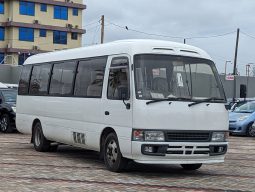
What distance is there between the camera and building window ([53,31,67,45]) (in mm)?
75188

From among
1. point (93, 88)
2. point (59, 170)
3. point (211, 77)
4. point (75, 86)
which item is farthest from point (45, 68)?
point (211, 77)

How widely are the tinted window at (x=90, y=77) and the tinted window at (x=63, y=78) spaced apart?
1.16ft

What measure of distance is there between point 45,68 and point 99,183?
5.49m

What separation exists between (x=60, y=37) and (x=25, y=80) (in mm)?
61536

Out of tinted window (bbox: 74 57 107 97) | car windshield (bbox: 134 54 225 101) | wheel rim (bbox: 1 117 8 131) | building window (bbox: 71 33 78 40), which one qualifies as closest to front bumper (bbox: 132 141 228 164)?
car windshield (bbox: 134 54 225 101)

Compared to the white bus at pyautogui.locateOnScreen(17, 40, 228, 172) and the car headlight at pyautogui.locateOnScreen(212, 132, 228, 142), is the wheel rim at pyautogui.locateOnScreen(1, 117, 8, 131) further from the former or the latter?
the car headlight at pyautogui.locateOnScreen(212, 132, 228, 142)

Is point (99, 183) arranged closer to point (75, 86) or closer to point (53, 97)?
point (75, 86)

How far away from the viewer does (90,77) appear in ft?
37.4

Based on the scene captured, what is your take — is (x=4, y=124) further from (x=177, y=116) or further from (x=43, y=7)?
(x=43, y=7)

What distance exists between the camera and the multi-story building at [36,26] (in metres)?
70.7

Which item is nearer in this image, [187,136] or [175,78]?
[187,136]

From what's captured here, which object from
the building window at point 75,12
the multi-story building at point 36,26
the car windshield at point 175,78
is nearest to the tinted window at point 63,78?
the car windshield at point 175,78

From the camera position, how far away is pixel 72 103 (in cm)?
1196

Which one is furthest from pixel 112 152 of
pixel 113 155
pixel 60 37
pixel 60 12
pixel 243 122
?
pixel 60 37
